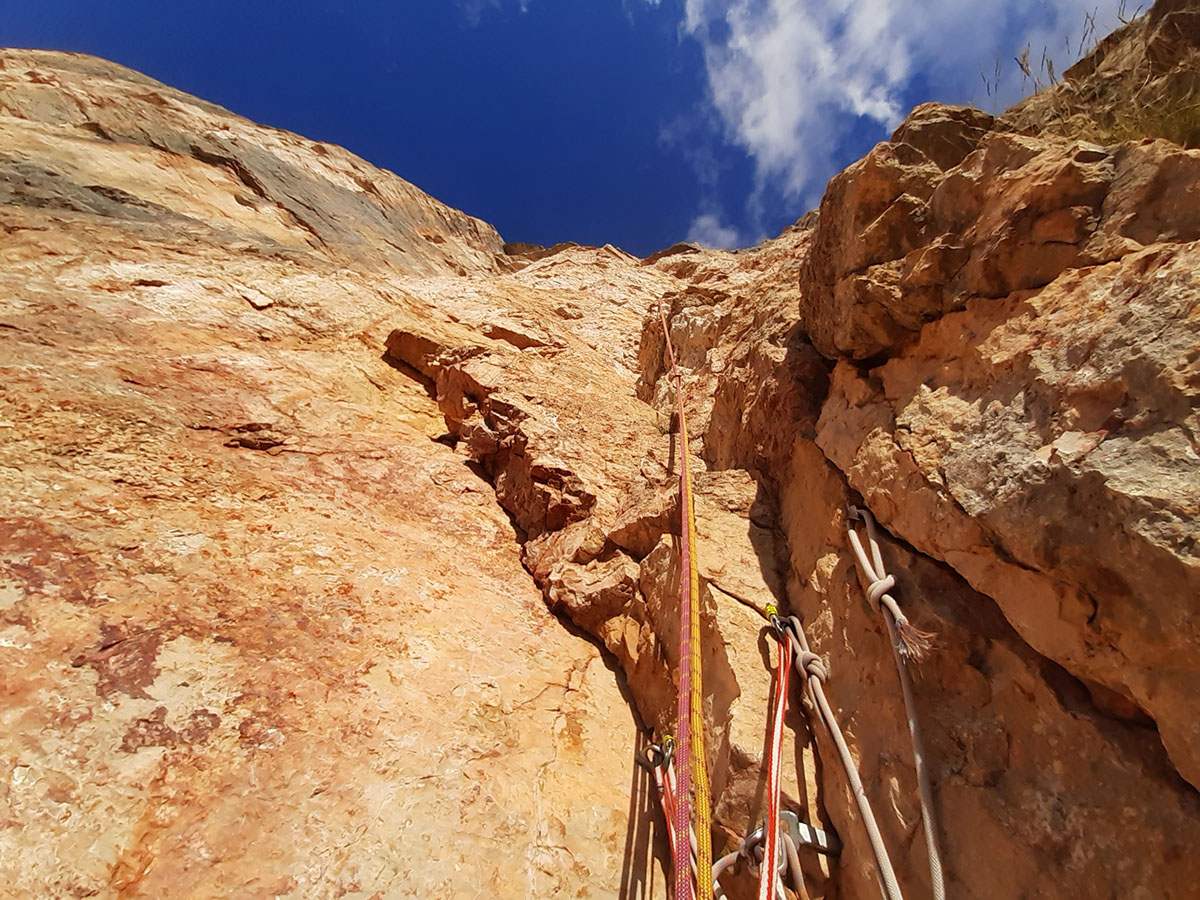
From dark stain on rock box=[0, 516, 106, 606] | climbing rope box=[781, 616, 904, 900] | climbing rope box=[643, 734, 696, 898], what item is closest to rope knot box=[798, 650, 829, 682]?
climbing rope box=[781, 616, 904, 900]

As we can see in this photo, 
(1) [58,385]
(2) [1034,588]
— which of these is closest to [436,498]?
(1) [58,385]

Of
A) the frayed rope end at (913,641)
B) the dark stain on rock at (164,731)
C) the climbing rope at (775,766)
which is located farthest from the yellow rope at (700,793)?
the dark stain on rock at (164,731)

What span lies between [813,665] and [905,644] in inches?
21.7

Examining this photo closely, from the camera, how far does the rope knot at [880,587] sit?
221cm

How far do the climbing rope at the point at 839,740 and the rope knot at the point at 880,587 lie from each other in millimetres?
487

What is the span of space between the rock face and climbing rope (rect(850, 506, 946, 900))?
0.06 metres

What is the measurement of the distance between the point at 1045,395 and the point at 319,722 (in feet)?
→ 10.9

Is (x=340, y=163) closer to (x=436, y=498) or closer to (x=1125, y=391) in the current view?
(x=436, y=498)

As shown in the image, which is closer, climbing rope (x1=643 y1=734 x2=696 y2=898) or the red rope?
the red rope

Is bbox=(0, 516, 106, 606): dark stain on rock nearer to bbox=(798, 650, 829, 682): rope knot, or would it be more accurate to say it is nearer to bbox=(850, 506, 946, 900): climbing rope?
bbox=(798, 650, 829, 682): rope knot

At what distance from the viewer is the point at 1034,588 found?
173 cm

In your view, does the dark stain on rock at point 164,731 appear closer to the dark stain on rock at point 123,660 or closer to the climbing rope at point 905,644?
the dark stain on rock at point 123,660

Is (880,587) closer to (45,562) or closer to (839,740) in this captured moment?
(839,740)

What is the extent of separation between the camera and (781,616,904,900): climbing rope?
1.76m
